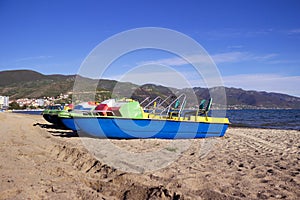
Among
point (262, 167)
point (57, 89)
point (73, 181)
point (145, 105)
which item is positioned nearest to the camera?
point (73, 181)

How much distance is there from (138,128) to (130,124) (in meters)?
0.45

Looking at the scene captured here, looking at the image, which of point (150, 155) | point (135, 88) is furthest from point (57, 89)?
point (150, 155)

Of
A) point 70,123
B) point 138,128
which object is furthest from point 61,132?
point 138,128

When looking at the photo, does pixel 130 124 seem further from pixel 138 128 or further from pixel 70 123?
pixel 70 123

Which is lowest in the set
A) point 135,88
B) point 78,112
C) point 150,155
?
point 150,155

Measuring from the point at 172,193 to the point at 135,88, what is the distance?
1345 cm

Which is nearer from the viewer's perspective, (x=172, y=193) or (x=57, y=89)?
(x=172, y=193)

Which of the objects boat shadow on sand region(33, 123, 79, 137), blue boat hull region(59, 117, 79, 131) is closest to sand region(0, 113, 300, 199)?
blue boat hull region(59, 117, 79, 131)

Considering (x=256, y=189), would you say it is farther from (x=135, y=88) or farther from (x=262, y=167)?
(x=135, y=88)

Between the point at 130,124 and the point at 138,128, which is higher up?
the point at 130,124

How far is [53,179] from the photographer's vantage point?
5.16 meters

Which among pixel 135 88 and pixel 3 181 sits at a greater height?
pixel 135 88

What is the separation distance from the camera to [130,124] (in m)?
11.9

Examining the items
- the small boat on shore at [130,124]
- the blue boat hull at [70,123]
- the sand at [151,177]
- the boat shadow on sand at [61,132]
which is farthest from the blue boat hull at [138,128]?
the sand at [151,177]
